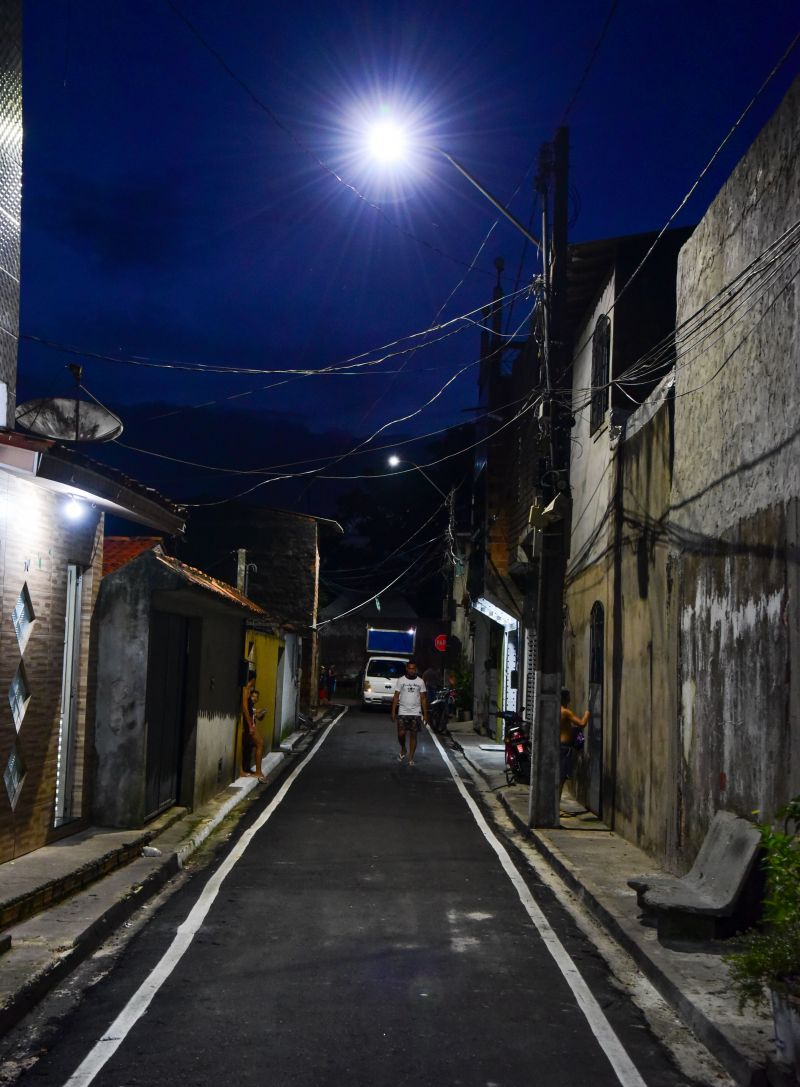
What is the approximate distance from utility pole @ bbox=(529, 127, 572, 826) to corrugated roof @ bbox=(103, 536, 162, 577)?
529 cm

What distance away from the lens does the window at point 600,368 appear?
17.5m

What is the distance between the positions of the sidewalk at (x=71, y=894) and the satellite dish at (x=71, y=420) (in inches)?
164

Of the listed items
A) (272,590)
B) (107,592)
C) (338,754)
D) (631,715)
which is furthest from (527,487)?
(272,590)

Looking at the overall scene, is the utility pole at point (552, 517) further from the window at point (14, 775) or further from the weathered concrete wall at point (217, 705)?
the window at point (14, 775)

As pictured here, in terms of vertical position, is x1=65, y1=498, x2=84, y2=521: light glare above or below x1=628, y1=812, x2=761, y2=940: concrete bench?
above

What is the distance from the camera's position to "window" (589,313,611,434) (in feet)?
57.5

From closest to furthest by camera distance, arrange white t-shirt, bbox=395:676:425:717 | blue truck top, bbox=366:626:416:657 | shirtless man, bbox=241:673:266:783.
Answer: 1. shirtless man, bbox=241:673:266:783
2. white t-shirt, bbox=395:676:425:717
3. blue truck top, bbox=366:626:416:657

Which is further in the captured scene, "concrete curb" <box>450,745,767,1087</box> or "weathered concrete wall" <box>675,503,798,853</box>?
"weathered concrete wall" <box>675,503,798,853</box>

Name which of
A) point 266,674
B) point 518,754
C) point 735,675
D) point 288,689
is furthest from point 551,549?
point 288,689

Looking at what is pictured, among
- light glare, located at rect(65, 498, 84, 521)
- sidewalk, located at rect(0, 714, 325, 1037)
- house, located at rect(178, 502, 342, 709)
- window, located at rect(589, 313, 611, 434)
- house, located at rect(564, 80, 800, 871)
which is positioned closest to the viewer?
sidewalk, located at rect(0, 714, 325, 1037)

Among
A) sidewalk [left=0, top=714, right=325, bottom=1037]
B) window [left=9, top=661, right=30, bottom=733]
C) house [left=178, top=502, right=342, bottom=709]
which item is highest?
house [left=178, top=502, right=342, bottom=709]

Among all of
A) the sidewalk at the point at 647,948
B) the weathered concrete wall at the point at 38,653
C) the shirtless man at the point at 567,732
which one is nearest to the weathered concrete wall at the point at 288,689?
the sidewalk at the point at 647,948

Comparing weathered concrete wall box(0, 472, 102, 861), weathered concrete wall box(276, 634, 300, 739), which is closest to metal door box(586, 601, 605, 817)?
weathered concrete wall box(0, 472, 102, 861)

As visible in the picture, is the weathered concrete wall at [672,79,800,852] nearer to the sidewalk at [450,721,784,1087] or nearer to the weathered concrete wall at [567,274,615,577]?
the sidewalk at [450,721,784,1087]
